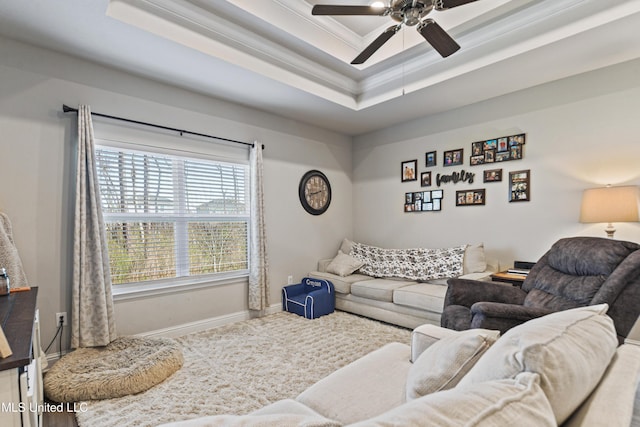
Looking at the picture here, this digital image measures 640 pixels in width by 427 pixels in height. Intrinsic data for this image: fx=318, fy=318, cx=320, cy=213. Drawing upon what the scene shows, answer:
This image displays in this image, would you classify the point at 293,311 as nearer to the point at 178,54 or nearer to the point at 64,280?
the point at 64,280

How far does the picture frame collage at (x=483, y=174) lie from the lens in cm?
355

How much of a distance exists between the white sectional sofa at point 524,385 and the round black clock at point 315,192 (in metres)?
3.46

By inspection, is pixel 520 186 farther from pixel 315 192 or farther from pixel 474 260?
pixel 315 192

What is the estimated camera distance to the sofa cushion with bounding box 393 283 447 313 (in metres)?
3.17

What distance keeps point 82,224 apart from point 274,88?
217cm

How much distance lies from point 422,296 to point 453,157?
6.19 ft

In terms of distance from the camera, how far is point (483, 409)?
0.55 metres

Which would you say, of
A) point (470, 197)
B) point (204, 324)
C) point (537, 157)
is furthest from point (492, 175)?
point (204, 324)

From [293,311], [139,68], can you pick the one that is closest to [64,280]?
[139,68]

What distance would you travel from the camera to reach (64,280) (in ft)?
8.87

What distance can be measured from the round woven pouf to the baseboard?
411 mm

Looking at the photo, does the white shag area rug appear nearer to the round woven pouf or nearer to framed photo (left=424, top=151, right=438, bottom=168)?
the round woven pouf

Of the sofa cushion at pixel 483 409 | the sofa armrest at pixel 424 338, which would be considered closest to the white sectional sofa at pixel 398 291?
the sofa armrest at pixel 424 338

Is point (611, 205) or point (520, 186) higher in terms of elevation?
point (520, 186)
